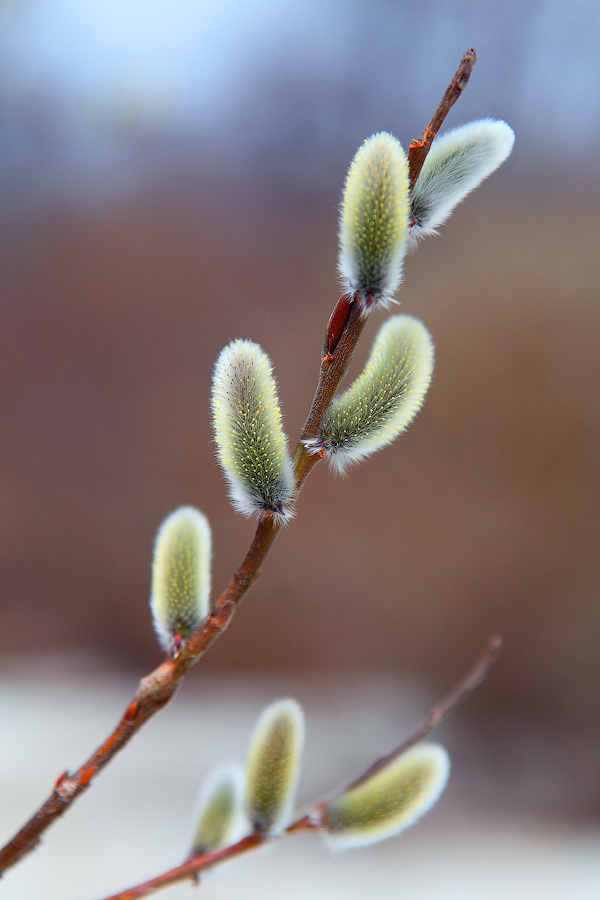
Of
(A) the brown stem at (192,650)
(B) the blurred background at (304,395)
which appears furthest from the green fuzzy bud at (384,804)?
(B) the blurred background at (304,395)

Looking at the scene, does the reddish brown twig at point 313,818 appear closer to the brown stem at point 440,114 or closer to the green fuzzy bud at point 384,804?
the green fuzzy bud at point 384,804

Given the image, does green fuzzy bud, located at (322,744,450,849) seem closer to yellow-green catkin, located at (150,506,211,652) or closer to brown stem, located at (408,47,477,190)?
yellow-green catkin, located at (150,506,211,652)

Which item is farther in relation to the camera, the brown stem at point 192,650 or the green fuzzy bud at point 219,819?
the green fuzzy bud at point 219,819

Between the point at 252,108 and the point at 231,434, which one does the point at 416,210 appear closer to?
the point at 231,434

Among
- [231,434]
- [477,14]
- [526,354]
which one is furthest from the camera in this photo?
[526,354]

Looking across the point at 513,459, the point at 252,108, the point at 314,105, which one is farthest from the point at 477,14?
the point at 513,459

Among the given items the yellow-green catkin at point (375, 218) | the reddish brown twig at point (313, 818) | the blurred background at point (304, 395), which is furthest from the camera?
the blurred background at point (304, 395)

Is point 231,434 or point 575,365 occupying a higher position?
point 575,365

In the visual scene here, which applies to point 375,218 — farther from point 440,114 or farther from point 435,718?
point 435,718
